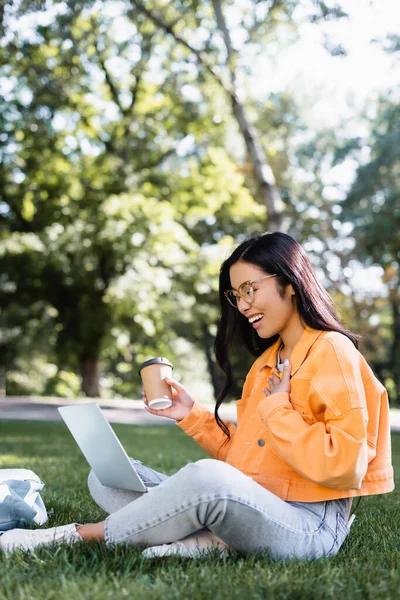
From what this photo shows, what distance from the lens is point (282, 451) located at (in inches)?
98.7

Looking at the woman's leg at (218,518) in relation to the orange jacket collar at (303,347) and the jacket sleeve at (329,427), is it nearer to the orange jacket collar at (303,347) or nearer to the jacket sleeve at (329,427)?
the jacket sleeve at (329,427)

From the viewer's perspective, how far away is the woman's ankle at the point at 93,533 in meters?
2.62

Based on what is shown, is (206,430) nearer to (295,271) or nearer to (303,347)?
(303,347)

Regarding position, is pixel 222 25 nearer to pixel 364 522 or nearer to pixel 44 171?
pixel 44 171

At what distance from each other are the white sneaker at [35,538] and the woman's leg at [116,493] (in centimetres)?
36

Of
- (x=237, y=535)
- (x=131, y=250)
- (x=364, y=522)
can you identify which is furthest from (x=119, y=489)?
(x=131, y=250)

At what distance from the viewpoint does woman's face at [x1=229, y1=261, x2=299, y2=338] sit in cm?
286

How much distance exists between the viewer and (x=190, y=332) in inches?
899

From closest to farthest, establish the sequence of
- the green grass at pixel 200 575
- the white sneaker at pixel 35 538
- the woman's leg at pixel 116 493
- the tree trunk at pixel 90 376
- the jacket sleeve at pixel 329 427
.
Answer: the green grass at pixel 200 575 < the jacket sleeve at pixel 329 427 < the white sneaker at pixel 35 538 < the woman's leg at pixel 116 493 < the tree trunk at pixel 90 376

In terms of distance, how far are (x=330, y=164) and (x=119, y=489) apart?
20.8 m

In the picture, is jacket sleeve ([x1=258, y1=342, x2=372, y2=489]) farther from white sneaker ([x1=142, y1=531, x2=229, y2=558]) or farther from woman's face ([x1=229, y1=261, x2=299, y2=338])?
white sneaker ([x1=142, y1=531, x2=229, y2=558])

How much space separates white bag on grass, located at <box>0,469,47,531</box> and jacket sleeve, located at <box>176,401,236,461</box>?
749mm

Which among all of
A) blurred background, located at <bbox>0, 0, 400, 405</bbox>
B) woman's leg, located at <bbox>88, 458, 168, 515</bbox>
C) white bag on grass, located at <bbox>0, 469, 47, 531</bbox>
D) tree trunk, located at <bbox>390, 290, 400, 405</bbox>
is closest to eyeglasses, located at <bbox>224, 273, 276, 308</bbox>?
woman's leg, located at <bbox>88, 458, 168, 515</bbox>

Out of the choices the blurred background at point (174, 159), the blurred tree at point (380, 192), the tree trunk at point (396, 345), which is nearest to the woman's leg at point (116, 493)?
the blurred background at point (174, 159)
